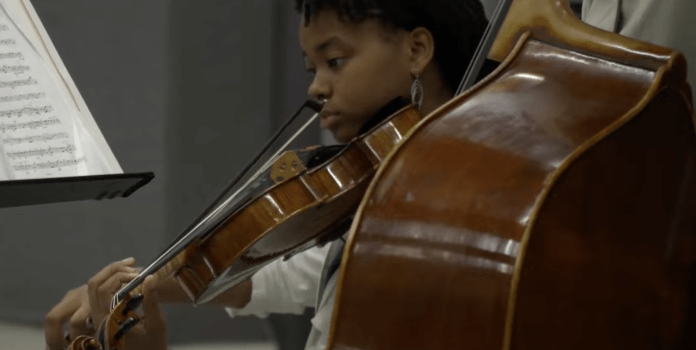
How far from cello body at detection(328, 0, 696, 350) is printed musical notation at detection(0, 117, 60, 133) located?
1.79 feet

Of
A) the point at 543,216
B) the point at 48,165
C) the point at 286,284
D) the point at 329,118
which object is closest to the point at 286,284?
the point at 286,284

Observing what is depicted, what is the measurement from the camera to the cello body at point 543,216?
58 centimetres

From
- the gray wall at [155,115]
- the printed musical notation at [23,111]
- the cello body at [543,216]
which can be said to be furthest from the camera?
the gray wall at [155,115]

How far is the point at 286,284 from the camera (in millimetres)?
1515

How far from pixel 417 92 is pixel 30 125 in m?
0.43

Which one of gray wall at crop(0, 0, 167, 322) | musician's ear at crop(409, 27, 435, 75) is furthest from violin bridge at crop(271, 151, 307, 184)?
gray wall at crop(0, 0, 167, 322)

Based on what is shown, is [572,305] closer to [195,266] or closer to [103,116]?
[195,266]

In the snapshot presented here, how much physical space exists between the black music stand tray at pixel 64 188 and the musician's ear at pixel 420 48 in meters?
0.35

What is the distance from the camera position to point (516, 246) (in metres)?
0.57

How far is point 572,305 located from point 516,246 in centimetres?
5

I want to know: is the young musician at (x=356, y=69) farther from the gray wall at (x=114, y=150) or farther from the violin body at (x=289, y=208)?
the gray wall at (x=114, y=150)

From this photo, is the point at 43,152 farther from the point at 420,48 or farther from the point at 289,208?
the point at 420,48

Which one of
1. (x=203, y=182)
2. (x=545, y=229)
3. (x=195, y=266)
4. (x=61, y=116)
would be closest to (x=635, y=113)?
(x=545, y=229)

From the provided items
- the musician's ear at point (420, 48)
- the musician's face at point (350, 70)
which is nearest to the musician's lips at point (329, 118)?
the musician's face at point (350, 70)
